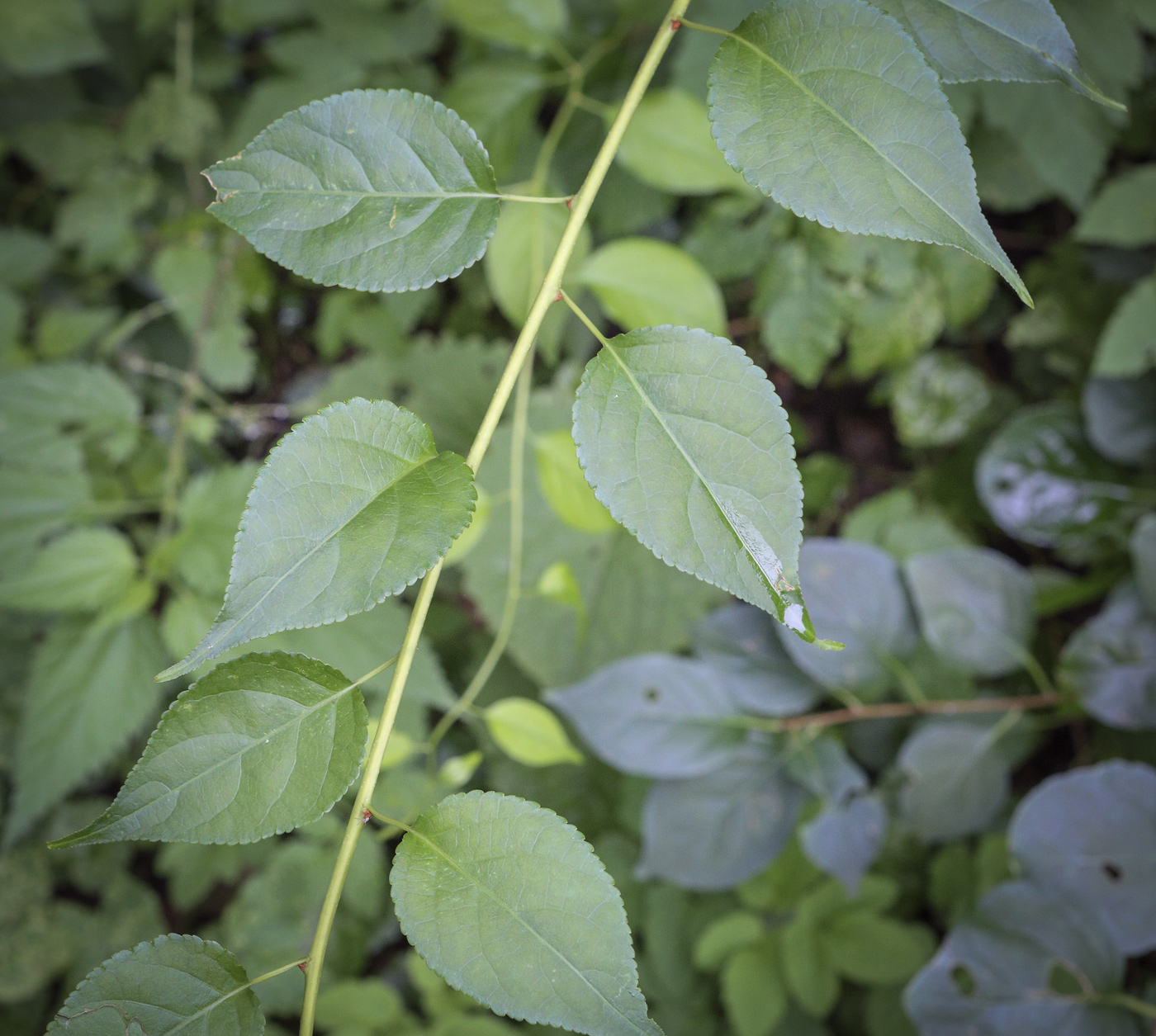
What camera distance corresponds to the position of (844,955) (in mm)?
1312

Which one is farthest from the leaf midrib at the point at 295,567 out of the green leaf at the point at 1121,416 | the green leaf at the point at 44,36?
the green leaf at the point at 44,36

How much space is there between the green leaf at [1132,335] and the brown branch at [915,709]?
52 cm

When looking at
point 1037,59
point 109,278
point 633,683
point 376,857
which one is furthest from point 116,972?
point 109,278

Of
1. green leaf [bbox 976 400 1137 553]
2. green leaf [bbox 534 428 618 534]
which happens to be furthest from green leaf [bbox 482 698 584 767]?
green leaf [bbox 976 400 1137 553]

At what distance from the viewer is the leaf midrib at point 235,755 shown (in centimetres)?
40

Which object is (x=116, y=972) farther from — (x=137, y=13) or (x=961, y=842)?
(x=137, y=13)

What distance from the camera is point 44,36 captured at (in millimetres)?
1401

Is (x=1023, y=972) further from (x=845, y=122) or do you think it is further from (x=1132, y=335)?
(x=845, y=122)

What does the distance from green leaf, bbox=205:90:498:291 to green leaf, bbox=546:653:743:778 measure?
2.74 feet

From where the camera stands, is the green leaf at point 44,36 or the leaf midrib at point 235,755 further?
the green leaf at point 44,36

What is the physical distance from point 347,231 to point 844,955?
1.36 meters

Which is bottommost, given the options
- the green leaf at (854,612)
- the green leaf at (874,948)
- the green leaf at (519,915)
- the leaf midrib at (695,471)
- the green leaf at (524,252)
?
the green leaf at (874,948)

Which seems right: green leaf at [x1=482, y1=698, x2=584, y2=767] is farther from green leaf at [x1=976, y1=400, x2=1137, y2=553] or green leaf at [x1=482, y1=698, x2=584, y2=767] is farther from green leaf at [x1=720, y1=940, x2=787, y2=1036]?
green leaf at [x1=976, y1=400, x2=1137, y2=553]

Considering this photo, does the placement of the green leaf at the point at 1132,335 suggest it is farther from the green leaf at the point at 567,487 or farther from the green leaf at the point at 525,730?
the green leaf at the point at 525,730
